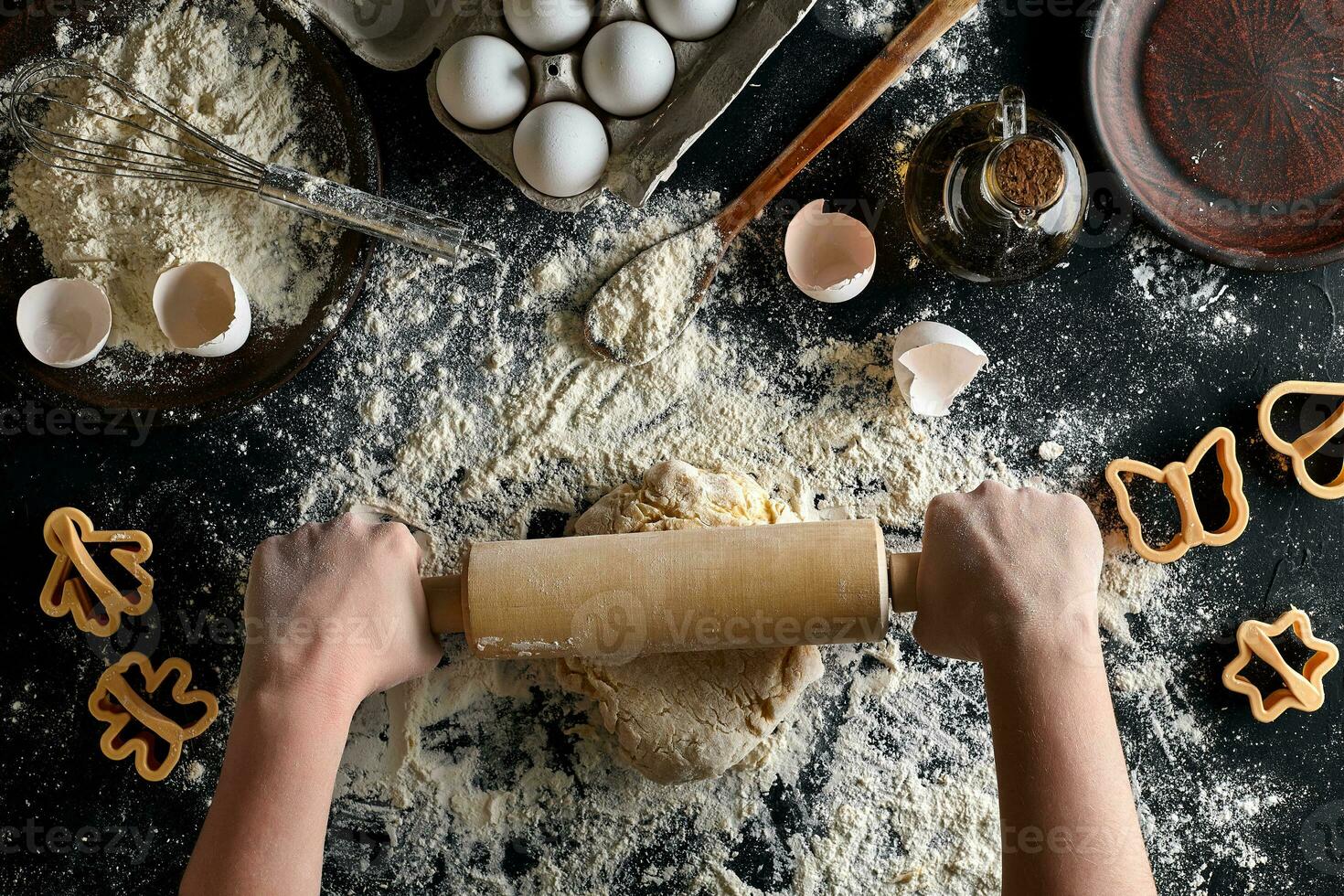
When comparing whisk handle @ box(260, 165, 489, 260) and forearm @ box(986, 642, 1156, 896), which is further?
whisk handle @ box(260, 165, 489, 260)

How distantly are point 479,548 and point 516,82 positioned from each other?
59cm

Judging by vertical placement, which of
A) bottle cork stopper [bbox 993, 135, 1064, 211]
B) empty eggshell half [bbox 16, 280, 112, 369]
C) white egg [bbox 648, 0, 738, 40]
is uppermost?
white egg [bbox 648, 0, 738, 40]

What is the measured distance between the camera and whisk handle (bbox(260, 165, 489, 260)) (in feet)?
3.99

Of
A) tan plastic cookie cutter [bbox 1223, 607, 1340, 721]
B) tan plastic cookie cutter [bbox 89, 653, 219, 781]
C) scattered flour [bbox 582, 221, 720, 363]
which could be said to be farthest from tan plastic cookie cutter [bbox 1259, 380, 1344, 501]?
tan plastic cookie cutter [bbox 89, 653, 219, 781]

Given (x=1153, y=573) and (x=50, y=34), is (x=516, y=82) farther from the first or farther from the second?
(x=1153, y=573)

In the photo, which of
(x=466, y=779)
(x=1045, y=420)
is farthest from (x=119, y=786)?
(x=1045, y=420)

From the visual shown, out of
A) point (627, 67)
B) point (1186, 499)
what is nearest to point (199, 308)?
point (627, 67)

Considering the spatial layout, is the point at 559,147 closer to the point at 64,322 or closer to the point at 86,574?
the point at 64,322

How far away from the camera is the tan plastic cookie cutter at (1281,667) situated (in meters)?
1.24

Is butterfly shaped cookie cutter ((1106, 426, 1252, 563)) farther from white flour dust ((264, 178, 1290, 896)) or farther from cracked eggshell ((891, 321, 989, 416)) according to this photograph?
cracked eggshell ((891, 321, 989, 416))

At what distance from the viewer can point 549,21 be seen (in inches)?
47.5

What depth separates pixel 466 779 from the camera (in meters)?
1.27

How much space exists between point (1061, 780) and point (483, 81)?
1025 millimetres

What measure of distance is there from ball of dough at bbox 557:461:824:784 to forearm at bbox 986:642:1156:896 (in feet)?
0.83
